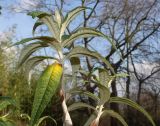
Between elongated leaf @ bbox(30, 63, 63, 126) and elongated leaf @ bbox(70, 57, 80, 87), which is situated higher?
elongated leaf @ bbox(70, 57, 80, 87)

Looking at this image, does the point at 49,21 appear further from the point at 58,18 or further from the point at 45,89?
the point at 45,89

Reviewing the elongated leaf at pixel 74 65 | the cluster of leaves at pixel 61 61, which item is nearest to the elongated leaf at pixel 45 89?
the cluster of leaves at pixel 61 61

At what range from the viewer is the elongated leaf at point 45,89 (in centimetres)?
72

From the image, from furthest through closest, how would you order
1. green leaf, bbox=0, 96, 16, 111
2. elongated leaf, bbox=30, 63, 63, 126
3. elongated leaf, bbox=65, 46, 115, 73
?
green leaf, bbox=0, 96, 16, 111
elongated leaf, bbox=65, 46, 115, 73
elongated leaf, bbox=30, 63, 63, 126

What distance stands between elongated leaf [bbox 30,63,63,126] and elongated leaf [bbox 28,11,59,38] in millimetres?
94

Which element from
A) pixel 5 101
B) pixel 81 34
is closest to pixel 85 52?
pixel 81 34

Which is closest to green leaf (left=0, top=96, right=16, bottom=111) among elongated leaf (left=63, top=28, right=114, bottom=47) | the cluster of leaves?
the cluster of leaves

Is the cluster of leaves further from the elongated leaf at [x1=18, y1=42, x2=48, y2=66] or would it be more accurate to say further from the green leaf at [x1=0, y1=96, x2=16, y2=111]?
the green leaf at [x1=0, y1=96, x2=16, y2=111]

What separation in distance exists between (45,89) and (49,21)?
0.60 ft

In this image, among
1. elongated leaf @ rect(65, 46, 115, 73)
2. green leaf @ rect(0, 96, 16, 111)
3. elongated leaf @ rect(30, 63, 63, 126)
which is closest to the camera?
elongated leaf @ rect(30, 63, 63, 126)

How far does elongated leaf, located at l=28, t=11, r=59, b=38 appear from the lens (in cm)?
87

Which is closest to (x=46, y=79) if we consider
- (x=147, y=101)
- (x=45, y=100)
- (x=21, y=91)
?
(x=45, y=100)

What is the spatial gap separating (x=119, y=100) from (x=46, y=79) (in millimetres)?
266

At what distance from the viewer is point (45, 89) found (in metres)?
0.75
